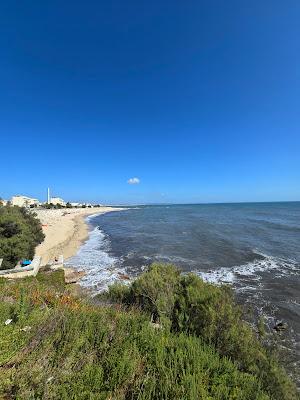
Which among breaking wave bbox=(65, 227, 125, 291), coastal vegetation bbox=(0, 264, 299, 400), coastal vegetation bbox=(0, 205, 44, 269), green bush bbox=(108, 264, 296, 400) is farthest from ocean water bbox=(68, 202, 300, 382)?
coastal vegetation bbox=(0, 205, 44, 269)

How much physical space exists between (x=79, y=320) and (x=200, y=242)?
24026mm

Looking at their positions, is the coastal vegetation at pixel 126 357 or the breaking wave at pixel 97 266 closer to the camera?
the coastal vegetation at pixel 126 357

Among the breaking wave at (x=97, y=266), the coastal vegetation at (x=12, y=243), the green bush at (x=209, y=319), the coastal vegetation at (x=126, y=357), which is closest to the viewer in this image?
the coastal vegetation at (x=126, y=357)

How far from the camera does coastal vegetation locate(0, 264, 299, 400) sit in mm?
3193

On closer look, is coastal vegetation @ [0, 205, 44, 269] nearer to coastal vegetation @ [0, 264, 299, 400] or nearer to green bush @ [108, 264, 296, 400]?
green bush @ [108, 264, 296, 400]

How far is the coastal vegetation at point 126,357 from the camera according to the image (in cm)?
319

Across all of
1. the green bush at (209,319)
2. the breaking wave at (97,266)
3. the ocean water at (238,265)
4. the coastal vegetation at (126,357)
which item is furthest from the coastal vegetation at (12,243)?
the coastal vegetation at (126,357)

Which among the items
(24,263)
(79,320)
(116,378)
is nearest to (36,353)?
(79,320)

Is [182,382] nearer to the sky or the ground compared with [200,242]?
nearer to the sky

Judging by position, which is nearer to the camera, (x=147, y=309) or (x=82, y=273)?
(x=147, y=309)

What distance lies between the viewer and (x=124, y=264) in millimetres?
18906

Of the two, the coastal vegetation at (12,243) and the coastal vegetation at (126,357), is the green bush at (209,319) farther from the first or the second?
the coastal vegetation at (12,243)

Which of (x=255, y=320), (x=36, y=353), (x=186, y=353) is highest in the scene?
(x=36, y=353)

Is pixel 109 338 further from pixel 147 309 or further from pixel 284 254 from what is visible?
pixel 284 254
